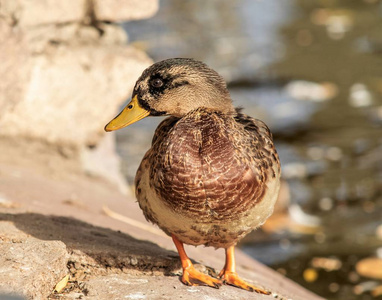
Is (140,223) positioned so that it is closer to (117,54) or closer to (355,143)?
(117,54)

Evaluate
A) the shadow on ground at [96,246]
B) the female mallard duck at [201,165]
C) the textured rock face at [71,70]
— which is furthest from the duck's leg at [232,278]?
the textured rock face at [71,70]

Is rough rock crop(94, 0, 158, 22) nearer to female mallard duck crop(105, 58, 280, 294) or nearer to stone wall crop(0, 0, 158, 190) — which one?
stone wall crop(0, 0, 158, 190)

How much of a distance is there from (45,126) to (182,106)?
200cm

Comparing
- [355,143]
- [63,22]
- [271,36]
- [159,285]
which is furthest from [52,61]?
[271,36]

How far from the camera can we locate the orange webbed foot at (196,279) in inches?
124

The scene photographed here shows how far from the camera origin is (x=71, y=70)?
4.98 meters

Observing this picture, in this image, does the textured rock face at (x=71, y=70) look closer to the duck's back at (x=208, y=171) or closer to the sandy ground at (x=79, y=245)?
the sandy ground at (x=79, y=245)

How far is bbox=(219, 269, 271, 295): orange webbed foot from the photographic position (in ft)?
10.7

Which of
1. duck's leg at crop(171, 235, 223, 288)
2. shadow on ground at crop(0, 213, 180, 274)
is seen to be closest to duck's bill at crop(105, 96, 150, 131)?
shadow on ground at crop(0, 213, 180, 274)

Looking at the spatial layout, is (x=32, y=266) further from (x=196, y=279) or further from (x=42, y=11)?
(x=42, y=11)

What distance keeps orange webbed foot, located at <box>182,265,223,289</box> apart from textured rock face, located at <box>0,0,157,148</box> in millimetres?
2040

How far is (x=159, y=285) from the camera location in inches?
119

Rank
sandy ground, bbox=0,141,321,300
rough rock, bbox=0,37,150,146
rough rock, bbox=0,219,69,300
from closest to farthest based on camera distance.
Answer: rough rock, bbox=0,219,69,300
sandy ground, bbox=0,141,321,300
rough rock, bbox=0,37,150,146

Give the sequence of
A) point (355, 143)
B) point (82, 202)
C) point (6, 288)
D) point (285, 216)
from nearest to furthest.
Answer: point (6, 288), point (82, 202), point (285, 216), point (355, 143)
